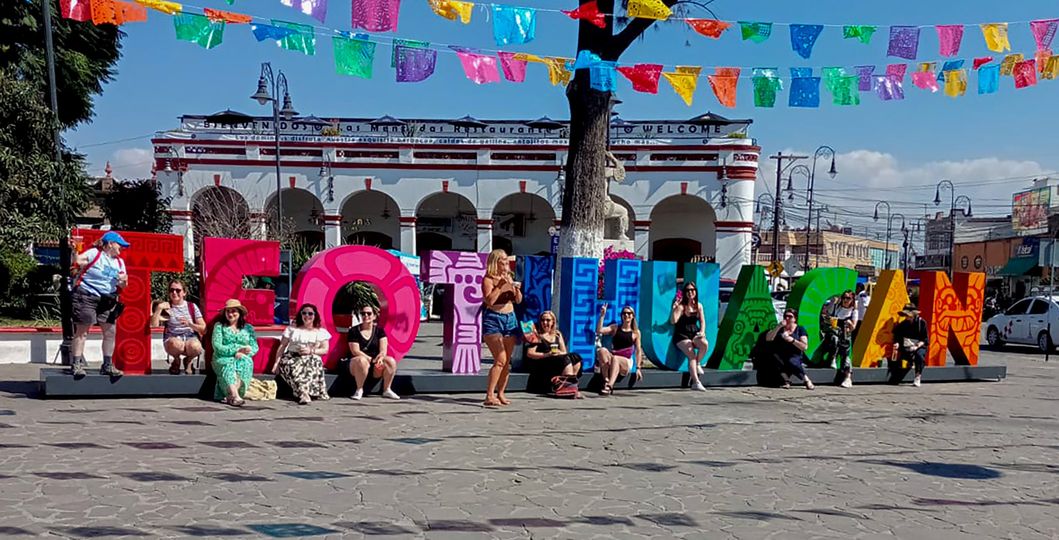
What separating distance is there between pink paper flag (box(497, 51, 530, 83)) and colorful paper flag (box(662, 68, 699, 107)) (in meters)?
2.00

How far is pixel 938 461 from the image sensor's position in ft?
23.7

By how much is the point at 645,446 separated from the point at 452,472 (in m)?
2.01

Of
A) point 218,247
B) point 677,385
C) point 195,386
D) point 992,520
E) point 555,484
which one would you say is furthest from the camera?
point 677,385

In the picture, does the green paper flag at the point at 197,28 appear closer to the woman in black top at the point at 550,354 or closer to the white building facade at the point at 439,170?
the woman in black top at the point at 550,354

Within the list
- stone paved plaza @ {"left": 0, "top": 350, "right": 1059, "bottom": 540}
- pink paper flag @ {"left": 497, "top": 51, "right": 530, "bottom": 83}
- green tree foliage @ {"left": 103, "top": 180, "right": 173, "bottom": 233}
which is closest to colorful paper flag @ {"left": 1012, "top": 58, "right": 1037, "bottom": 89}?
stone paved plaza @ {"left": 0, "top": 350, "right": 1059, "bottom": 540}

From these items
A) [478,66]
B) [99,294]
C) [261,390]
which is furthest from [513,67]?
[99,294]

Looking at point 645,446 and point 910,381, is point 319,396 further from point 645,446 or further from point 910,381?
point 910,381

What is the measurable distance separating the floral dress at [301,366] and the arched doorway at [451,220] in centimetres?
2268

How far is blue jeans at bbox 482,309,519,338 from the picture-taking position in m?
9.46

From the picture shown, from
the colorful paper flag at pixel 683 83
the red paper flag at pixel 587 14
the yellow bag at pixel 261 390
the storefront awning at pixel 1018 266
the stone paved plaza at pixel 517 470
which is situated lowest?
the stone paved plaza at pixel 517 470

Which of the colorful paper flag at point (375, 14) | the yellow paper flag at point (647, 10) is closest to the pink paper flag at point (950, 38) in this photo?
the yellow paper flag at point (647, 10)

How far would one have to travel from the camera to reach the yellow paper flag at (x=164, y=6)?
28.3 ft

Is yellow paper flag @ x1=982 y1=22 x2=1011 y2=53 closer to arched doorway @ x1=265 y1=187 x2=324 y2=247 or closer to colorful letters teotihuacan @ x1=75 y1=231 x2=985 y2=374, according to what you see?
colorful letters teotihuacan @ x1=75 y1=231 x2=985 y2=374

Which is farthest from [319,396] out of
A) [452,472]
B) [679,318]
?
[679,318]
